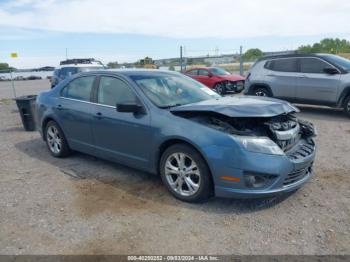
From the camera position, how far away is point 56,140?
6004 mm

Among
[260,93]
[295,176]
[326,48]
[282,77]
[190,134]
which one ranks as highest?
[326,48]

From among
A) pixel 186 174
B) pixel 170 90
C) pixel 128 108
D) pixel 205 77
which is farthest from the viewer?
pixel 205 77

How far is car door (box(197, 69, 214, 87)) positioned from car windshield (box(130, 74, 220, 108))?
1045 centimetres

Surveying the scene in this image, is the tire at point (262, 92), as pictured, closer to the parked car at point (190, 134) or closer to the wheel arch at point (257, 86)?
the wheel arch at point (257, 86)

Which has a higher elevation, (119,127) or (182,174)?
(119,127)

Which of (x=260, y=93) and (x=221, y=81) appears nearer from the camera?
(x=260, y=93)

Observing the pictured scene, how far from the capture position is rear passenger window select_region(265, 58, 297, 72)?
33.6ft

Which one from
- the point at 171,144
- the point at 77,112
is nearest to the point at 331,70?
the point at 171,144

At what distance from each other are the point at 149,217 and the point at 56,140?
3.02 meters

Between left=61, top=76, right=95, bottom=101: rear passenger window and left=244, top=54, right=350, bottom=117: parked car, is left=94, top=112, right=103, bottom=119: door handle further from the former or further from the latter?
left=244, top=54, right=350, bottom=117: parked car

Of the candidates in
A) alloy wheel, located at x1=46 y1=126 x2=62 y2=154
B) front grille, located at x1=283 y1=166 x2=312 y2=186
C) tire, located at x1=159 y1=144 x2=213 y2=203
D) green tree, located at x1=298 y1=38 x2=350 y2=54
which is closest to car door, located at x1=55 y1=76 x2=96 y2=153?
alloy wheel, located at x1=46 y1=126 x2=62 y2=154

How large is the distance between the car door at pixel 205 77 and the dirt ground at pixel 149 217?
414 inches

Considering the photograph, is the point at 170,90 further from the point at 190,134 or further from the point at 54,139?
the point at 54,139

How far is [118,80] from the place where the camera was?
15.8 ft
